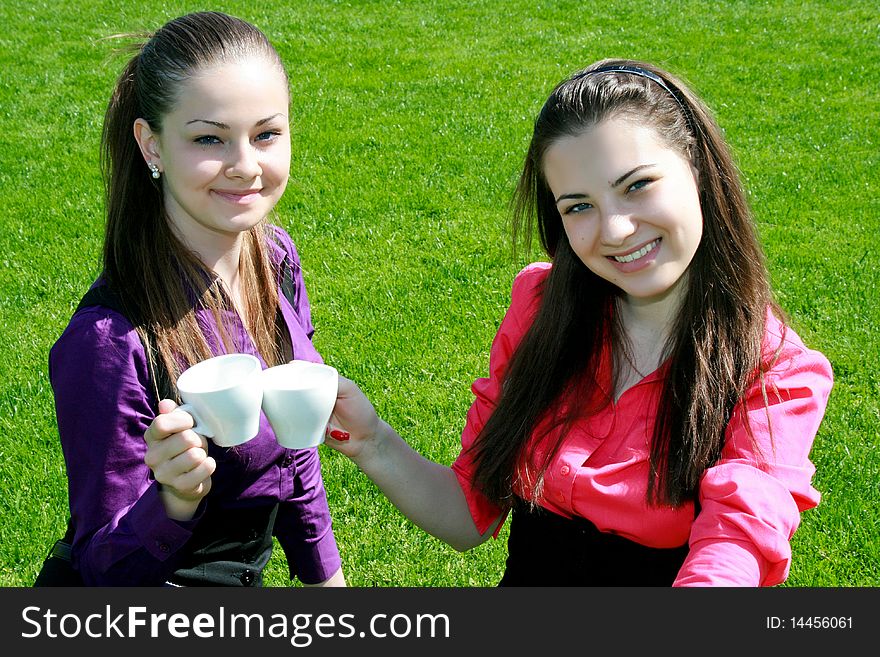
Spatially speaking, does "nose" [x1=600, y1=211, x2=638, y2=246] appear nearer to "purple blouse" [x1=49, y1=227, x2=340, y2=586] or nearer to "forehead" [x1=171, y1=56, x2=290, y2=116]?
"forehead" [x1=171, y1=56, x2=290, y2=116]

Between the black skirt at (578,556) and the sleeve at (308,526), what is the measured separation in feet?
2.53

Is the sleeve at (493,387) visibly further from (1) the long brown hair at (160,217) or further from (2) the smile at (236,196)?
(2) the smile at (236,196)

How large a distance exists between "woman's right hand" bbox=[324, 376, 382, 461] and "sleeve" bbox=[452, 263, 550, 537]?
0.95 ft

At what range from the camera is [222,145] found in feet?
8.47

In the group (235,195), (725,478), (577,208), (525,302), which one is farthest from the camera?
(525,302)

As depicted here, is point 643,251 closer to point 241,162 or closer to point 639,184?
point 639,184

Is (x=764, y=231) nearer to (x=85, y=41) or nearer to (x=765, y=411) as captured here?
(x=765, y=411)

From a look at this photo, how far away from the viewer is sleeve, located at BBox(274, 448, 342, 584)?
3176 mm

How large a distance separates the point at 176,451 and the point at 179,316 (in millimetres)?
500

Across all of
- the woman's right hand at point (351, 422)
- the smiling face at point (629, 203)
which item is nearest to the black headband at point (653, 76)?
the smiling face at point (629, 203)

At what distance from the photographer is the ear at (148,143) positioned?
2629 mm

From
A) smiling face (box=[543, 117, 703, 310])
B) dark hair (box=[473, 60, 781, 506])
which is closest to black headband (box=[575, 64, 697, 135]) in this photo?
dark hair (box=[473, 60, 781, 506])

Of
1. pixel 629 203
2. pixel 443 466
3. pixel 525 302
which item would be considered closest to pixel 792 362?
pixel 629 203

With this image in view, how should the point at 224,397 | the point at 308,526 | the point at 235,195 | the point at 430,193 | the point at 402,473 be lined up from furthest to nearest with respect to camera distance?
1. the point at 430,193
2. the point at 308,526
3. the point at 402,473
4. the point at 235,195
5. the point at 224,397
